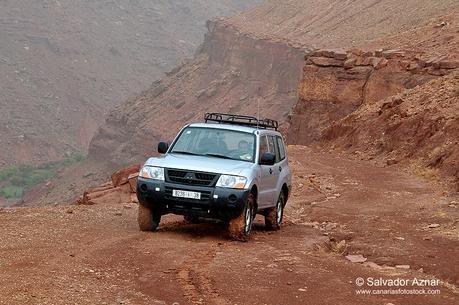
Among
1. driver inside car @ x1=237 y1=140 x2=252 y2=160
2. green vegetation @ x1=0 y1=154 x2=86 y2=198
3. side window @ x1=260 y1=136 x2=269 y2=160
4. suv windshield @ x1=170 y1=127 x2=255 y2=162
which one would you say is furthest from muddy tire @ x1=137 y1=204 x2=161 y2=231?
green vegetation @ x1=0 y1=154 x2=86 y2=198

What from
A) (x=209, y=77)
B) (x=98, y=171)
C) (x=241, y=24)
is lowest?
(x=98, y=171)

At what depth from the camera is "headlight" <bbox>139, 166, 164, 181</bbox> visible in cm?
1192

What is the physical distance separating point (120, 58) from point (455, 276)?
139 metres

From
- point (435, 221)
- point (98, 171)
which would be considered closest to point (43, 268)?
point (435, 221)

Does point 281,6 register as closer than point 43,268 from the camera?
No

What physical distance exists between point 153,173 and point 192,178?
621mm

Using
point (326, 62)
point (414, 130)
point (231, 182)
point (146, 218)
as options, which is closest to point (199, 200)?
point (231, 182)

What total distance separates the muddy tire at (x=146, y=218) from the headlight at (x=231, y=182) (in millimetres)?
1160

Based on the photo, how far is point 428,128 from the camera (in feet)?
85.8

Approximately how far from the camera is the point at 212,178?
11703 millimetres

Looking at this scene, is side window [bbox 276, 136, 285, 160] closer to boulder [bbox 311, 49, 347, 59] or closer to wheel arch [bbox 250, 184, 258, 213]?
wheel arch [bbox 250, 184, 258, 213]

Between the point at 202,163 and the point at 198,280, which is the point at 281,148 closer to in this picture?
the point at 202,163

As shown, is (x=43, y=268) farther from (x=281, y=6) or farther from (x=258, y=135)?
(x=281, y=6)

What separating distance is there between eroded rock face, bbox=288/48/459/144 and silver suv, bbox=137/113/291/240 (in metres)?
21.5
